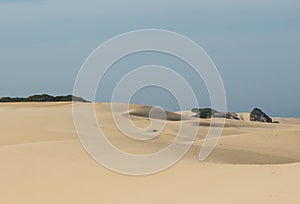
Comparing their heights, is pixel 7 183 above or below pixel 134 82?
below

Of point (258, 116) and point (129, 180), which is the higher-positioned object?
point (258, 116)

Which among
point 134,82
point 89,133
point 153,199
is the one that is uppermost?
point 134,82

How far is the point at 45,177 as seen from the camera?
9164 mm

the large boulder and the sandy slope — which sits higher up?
the large boulder

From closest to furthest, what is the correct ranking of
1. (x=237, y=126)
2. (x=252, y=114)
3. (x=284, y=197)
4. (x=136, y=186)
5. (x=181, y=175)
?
(x=284, y=197), (x=136, y=186), (x=181, y=175), (x=237, y=126), (x=252, y=114)

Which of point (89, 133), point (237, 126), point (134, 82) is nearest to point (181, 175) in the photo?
point (134, 82)

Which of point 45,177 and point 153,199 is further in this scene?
point 45,177

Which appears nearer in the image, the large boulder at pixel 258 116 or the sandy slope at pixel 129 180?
the sandy slope at pixel 129 180

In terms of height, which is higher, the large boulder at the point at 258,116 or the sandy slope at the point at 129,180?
the large boulder at the point at 258,116

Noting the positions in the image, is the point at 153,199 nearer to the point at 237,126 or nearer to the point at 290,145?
the point at 290,145

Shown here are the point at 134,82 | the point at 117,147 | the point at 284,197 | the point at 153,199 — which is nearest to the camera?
the point at 284,197

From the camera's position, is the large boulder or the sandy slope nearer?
the sandy slope

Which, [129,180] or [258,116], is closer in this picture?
[129,180]

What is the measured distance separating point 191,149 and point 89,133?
9.82ft
